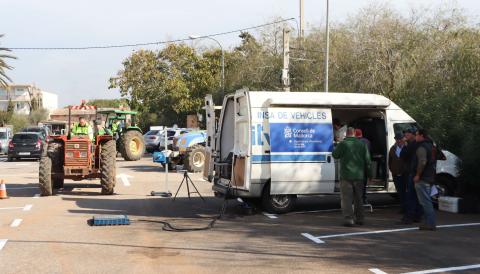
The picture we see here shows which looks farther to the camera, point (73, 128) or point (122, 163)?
point (122, 163)

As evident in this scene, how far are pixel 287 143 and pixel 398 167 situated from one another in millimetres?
2227

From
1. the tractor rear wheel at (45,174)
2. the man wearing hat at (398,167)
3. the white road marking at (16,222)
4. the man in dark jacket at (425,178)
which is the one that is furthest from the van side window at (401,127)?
the tractor rear wheel at (45,174)

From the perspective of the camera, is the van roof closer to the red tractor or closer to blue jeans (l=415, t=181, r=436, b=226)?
blue jeans (l=415, t=181, r=436, b=226)

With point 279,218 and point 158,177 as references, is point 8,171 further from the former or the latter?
point 279,218

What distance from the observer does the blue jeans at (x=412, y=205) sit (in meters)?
10.8

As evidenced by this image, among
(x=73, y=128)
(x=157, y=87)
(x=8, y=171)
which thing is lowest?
(x=8, y=171)

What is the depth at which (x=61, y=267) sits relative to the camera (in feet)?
24.6

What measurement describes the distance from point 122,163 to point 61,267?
2051cm

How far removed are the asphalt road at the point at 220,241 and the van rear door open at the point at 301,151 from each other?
0.65 meters

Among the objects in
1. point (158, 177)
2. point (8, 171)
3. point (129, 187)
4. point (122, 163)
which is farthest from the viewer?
point (122, 163)

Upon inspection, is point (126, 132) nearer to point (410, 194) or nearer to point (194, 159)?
point (194, 159)

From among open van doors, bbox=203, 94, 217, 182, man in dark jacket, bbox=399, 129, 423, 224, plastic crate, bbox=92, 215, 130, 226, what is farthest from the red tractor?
man in dark jacket, bbox=399, 129, 423, 224

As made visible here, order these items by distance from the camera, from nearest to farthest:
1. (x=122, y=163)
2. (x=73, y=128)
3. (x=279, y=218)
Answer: (x=279, y=218), (x=73, y=128), (x=122, y=163)

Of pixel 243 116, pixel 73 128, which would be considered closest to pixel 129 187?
pixel 73 128
